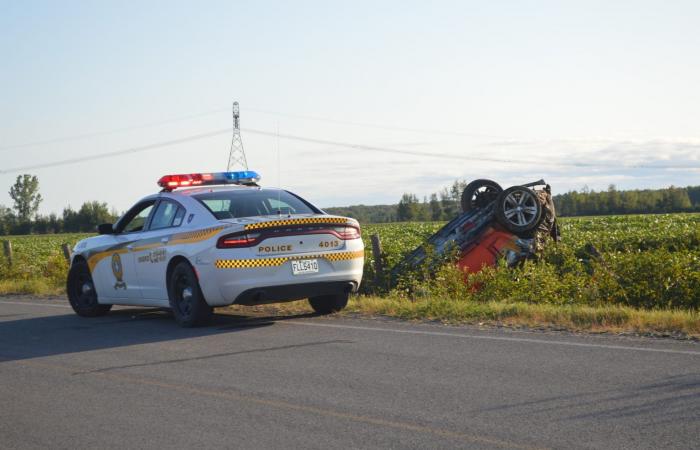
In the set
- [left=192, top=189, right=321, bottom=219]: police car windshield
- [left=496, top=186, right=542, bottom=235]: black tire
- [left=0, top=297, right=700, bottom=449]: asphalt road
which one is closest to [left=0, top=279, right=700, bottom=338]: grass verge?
[left=0, top=297, right=700, bottom=449]: asphalt road

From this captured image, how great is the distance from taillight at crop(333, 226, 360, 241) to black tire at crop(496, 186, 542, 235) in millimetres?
4664

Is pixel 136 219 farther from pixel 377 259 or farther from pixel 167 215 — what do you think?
pixel 377 259

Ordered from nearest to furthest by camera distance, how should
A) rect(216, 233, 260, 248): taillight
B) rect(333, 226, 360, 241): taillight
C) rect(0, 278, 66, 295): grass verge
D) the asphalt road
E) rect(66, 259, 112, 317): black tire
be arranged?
the asphalt road < rect(216, 233, 260, 248): taillight < rect(333, 226, 360, 241): taillight < rect(66, 259, 112, 317): black tire < rect(0, 278, 66, 295): grass verge

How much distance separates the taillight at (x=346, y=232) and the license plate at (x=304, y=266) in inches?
18.8

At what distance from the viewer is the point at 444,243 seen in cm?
1566

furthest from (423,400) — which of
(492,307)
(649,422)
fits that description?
(492,307)

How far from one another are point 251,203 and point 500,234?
5.43 m

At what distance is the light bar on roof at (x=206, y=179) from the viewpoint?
12180 millimetres

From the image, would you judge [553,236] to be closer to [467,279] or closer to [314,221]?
[467,279]

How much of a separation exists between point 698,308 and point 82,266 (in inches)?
331

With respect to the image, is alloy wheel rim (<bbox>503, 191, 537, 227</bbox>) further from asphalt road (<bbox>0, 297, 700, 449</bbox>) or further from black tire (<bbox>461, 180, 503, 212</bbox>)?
asphalt road (<bbox>0, 297, 700, 449</bbox>)

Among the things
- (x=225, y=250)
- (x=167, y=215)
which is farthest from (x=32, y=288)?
(x=225, y=250)

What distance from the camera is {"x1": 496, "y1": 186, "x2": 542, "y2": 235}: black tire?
15336 millimetres

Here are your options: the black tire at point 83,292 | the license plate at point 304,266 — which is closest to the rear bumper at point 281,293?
the license plate at point 304,266
